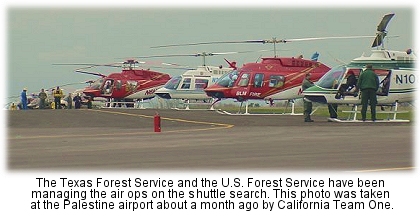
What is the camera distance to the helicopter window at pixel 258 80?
3859 centimetres

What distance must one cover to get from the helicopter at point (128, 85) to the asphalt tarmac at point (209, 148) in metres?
33.2

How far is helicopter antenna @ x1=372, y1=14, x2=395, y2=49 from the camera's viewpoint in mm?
28188

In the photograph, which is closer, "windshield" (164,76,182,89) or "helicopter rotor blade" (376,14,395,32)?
"helicopter rotor blade" (376,14,395,32)

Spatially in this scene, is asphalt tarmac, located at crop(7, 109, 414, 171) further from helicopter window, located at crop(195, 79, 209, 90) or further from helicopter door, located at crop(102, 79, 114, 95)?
helicopter door, located at crop(102, 79, 114, 95)

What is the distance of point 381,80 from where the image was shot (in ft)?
92.2

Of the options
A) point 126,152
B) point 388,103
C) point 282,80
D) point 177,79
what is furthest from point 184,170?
point 177,79

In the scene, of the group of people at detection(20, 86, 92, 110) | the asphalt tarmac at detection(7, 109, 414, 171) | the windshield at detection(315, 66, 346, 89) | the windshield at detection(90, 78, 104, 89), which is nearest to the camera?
the asphalt tarmac at detection(7, 109, 414, 171)

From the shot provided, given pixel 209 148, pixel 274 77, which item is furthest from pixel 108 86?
pixel 209 148

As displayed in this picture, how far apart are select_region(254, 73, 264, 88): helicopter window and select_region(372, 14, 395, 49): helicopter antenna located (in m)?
9.91

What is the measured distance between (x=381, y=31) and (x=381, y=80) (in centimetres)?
174

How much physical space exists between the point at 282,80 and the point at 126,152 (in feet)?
76.9

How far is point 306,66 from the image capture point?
38219 millimetres

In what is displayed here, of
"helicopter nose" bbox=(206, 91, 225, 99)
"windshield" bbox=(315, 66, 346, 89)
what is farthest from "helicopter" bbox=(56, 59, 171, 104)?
"windshield" bbox=(315, 66, 346, 89)

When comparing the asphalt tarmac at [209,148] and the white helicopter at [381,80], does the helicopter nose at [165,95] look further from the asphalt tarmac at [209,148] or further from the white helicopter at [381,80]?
the asphalt tarmac at [209,148]
